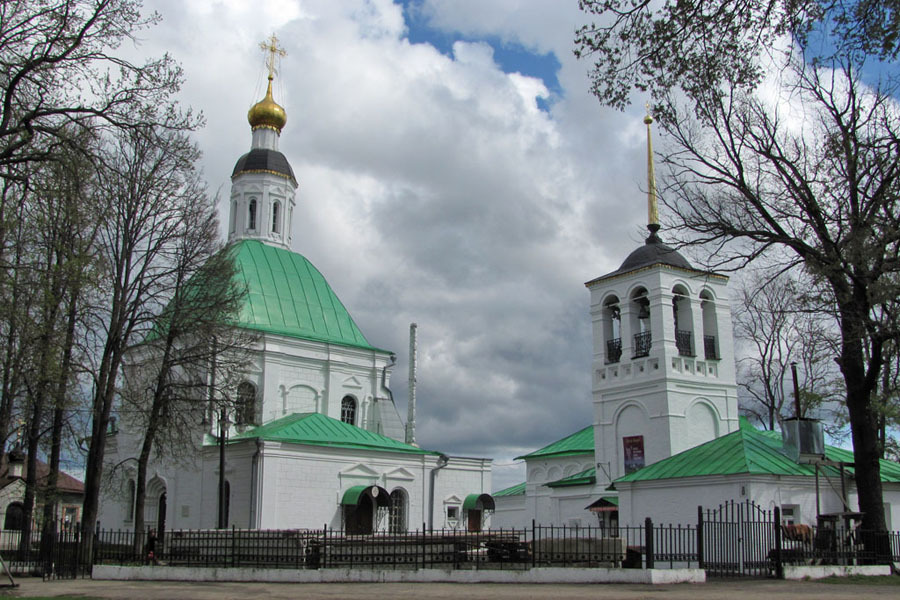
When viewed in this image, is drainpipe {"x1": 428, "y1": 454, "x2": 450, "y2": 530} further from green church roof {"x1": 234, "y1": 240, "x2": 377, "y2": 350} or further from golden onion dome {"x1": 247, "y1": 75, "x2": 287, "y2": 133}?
golden onion dome {"x1": 247, "y1": 75, "x2": 287, "y2": 133}

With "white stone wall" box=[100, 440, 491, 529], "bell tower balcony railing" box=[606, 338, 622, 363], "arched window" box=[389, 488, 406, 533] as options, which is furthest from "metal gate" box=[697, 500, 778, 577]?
"arched window" box=[389, 488, 406, 533]

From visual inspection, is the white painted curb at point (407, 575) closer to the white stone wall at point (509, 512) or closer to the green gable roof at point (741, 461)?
the green gable roof at point (741, 461)

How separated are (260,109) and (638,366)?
2373cm

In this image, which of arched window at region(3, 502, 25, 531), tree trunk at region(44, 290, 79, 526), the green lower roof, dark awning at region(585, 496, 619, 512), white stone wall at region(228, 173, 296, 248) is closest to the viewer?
tree trunk at region(44, 290, 79, 526)


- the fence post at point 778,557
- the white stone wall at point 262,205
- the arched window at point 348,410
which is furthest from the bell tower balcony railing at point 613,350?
the white stone wall at point 262,205

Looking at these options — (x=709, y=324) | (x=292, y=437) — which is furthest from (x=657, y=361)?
(x=292, y=437)

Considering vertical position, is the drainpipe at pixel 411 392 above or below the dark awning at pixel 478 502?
above

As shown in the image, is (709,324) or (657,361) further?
(709,324)

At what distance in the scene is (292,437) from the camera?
30.3m

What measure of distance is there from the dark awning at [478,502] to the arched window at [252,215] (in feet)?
54.5

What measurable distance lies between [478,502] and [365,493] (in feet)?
19.8

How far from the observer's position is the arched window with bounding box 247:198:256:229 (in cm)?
4069

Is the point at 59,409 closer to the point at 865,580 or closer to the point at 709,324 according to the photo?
the point at 865,580

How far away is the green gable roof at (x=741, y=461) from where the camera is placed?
21.2 m
